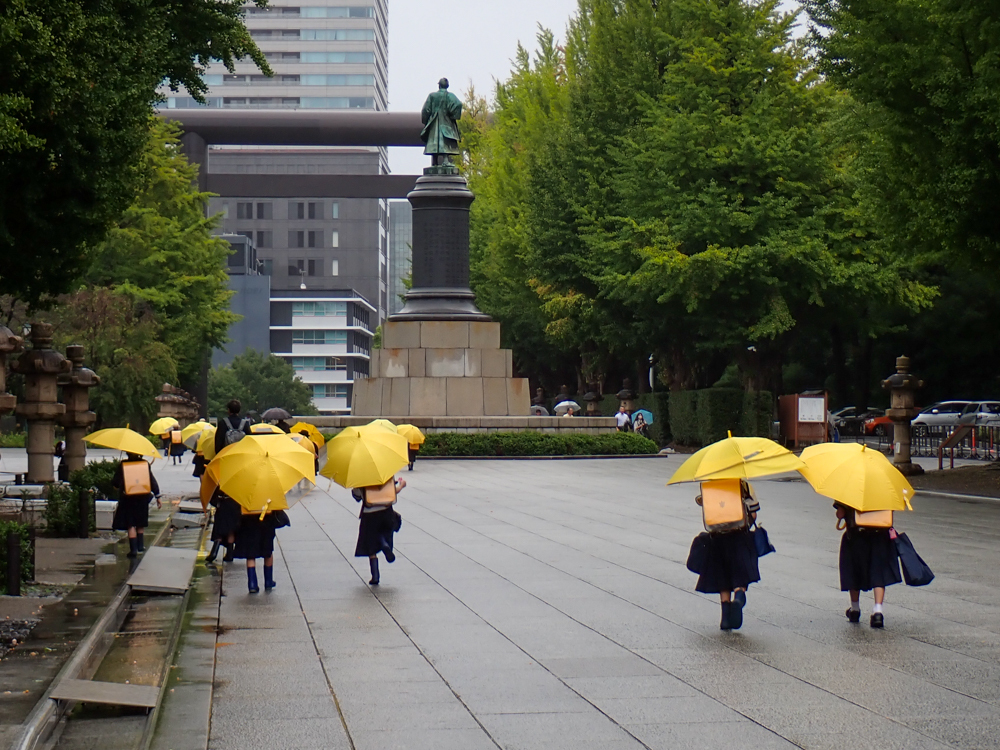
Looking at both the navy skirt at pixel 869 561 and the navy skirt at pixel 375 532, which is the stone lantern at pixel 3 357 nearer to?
the navy skirt at pixel 375 532

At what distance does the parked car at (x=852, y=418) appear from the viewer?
5200cm

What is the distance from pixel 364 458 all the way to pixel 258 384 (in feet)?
316

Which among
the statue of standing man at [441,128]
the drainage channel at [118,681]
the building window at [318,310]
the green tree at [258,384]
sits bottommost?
the drainage channel at [118,681]

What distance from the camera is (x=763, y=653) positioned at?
8688 millimetres

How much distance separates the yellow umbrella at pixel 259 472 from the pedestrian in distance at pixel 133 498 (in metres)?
2.69

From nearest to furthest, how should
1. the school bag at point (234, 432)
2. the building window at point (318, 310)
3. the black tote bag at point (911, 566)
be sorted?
the black tote bag at point (911, 566)
the school bag at point (234, 432)
the building window at point (318, 310)

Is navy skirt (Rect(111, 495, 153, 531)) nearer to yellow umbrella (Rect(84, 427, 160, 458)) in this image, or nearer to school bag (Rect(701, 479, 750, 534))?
yellow umbrella (Rect(84, 427, 160, 458))

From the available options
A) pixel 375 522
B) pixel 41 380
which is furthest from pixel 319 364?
pixel 375 522

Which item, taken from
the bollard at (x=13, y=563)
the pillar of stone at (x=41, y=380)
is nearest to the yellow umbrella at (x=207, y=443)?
the pillar of stone at (x=41, y=380)

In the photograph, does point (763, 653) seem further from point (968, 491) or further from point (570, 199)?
point (570, 199)

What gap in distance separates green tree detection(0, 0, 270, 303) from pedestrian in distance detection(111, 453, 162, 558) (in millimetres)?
2487

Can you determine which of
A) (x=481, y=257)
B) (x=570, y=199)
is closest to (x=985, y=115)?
(x=570, y=199)

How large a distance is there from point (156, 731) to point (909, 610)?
20.3 ft

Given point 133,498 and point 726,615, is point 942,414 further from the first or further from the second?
point 726,615
